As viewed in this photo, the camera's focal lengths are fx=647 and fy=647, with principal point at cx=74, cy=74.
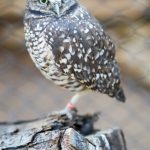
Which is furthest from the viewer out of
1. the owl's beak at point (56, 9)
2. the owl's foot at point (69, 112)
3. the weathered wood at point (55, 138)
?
the owl's foot at point (69, 112)

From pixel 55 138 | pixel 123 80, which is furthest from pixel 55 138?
Result: pixel 123 80

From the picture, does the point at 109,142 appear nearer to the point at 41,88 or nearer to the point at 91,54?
the point at 91,54

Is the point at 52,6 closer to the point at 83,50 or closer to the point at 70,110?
the point at 83,50

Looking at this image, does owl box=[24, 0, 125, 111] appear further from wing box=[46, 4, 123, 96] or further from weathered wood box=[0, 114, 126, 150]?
weathered wood box=[0, 114, 126, 150]

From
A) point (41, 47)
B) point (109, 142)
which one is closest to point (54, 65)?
point (41, 47)

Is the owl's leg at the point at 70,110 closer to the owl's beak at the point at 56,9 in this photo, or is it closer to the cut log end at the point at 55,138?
the cut log end at the point at 55,138

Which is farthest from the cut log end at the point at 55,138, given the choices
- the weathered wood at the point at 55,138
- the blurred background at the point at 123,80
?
the blurred background at the point at 123,80

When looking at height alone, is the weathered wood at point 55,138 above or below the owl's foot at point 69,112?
above
